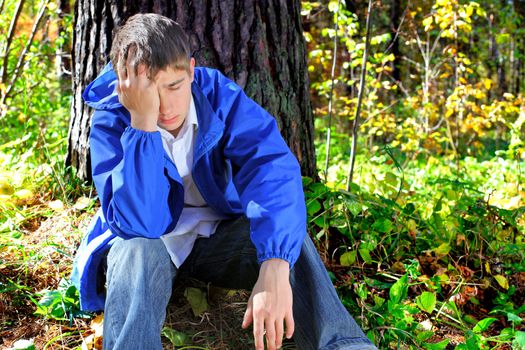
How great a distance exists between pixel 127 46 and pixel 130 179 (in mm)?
384

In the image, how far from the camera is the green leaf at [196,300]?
2.11 m

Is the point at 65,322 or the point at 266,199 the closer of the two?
the point at 266,199

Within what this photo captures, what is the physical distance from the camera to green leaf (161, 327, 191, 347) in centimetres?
200

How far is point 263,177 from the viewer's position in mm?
1869

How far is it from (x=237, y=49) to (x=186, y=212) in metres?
0.96

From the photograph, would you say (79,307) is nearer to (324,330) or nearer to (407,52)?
(324,330)

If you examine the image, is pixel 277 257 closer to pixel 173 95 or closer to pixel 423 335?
pixel 173 95

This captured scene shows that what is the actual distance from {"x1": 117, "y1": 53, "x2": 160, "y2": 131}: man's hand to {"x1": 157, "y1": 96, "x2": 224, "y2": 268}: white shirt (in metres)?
0.18

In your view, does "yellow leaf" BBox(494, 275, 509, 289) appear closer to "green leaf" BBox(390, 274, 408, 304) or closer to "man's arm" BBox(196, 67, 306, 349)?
"green leaf" BBox(390, 274, 408, 304)

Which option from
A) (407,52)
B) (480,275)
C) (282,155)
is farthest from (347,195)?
(407,52)

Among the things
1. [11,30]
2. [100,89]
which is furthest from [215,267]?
[11,30]

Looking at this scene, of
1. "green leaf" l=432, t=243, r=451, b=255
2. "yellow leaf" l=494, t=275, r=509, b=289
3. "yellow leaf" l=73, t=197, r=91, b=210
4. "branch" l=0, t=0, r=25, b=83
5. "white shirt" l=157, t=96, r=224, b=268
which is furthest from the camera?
"branch" l=0, t=0, r=25, b=83

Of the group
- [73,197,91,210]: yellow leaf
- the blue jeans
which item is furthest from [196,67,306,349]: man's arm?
[73,197,91,210]: yellow leaf

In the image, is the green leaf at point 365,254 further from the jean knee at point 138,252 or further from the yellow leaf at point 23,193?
the yellow leaf at point 23,193
